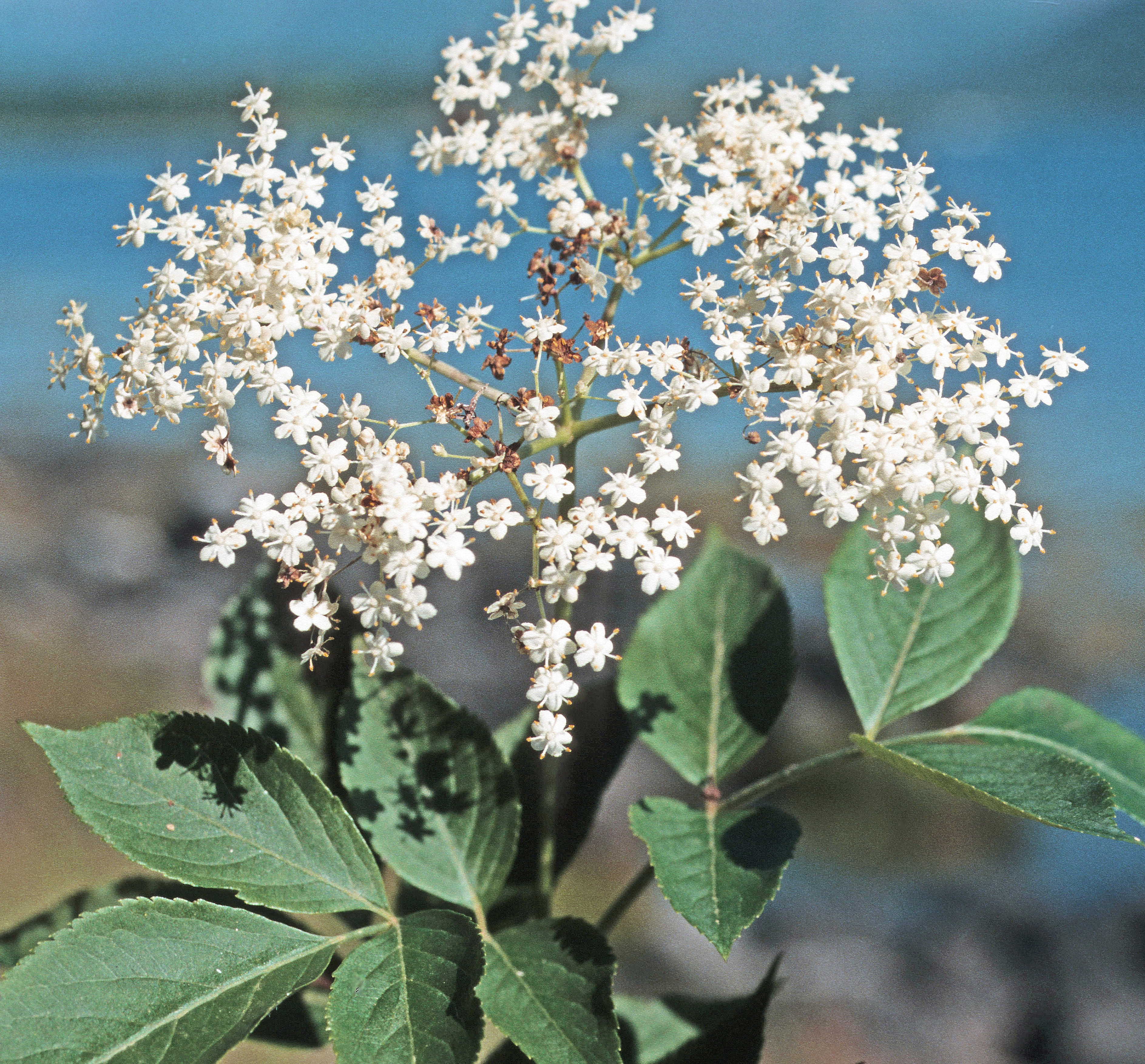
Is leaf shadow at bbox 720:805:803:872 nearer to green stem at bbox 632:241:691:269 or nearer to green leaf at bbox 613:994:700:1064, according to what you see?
green leaf at bbox 613:994:700:1064

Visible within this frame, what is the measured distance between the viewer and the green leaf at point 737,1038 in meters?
0.92

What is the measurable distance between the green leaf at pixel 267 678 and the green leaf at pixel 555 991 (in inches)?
14.0

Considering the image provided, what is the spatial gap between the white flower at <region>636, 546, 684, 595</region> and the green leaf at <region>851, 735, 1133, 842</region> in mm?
212

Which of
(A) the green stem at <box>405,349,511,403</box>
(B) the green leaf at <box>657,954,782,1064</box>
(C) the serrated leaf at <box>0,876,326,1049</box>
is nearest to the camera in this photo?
(A) the green stem at <box>405,349,511,403</box>

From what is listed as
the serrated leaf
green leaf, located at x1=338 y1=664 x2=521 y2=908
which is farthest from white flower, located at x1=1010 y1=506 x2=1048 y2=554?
the serrated leaf

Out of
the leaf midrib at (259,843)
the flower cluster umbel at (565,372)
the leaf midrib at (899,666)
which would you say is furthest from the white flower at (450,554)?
the leaf midrib at (899,666)

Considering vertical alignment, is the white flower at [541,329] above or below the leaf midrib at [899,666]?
above

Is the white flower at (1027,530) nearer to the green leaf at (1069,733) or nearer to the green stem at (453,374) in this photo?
the green leaf at (1069,733)

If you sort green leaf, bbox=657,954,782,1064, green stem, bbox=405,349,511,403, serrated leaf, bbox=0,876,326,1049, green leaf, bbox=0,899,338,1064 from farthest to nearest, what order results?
serrated leaf, bbox=0,876,326,1049 < green leaf, bbox=657,954,782,1064 < green stem, bbox=405,349,511,403 < green leaf, bbox=0,899,338,1064

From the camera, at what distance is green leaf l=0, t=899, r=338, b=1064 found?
0.69 metres

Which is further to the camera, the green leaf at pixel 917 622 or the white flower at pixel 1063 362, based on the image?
the green leaf at pixel 917 622

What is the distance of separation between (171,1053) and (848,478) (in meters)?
0.83

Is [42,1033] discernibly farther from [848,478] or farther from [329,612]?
[848,478]

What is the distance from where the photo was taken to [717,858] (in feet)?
2.77
